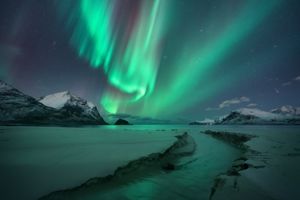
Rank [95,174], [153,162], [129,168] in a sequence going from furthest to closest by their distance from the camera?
[153,162], [129,168], [95,174]

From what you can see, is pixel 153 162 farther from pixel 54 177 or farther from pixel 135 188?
pixel 54 177

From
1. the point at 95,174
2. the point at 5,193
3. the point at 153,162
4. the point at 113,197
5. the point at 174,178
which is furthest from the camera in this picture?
the point at 153,162

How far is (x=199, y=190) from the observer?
8055 millimetres

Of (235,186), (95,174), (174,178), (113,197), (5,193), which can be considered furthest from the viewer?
(174,178)

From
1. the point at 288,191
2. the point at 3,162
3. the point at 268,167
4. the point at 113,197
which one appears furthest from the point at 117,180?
the point at 268,167

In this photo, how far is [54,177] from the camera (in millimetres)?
8094

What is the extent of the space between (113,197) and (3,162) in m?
8.32

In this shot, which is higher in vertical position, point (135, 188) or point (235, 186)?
point (235, 186)

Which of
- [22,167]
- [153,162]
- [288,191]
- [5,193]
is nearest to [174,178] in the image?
[153,162]

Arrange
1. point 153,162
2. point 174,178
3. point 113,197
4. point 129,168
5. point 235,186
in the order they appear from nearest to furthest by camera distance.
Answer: point 113,197
point 235,186
point 174,178
point 129,168
point 153,162

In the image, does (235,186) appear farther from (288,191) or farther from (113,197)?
(113,197)

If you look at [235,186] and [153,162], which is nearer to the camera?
[235,186]

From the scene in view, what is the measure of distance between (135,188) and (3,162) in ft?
28.7

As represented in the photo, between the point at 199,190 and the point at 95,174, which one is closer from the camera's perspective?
the point at 199,190
